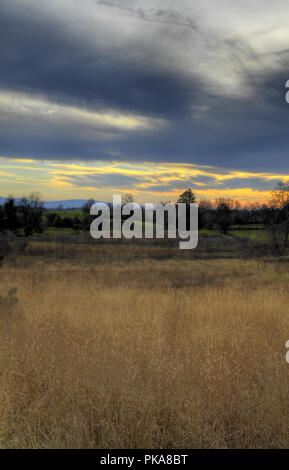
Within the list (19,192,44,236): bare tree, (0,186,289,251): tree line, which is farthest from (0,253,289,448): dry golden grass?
(19,192,44,236): bare tree

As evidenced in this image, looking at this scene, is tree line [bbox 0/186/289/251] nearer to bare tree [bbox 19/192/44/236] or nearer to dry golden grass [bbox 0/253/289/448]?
bare tree [bbox 19/192/44/236]

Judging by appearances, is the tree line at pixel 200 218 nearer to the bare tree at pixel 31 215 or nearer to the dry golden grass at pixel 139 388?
the bare tree at pixel 31 215

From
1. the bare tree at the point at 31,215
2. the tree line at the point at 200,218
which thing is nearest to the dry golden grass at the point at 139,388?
the tree line at the point at 200,218

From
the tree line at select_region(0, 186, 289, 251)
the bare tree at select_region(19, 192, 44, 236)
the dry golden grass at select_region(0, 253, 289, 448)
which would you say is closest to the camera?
the dry golden grass at select_region(0, 253, 289, 448)

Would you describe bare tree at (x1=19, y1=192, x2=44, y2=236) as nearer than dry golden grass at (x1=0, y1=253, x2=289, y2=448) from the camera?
No

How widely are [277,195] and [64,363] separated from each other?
49.7 meters

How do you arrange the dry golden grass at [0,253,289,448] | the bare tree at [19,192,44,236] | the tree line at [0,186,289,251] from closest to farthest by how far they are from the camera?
1. the dry golden grass at [0,253,289,448]
2. the tree line at [0,186,289,251]
3. the bare tree at [19,192,44,236]

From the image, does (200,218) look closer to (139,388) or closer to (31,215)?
(31,215)

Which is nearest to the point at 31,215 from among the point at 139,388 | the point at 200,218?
the point at 200,218

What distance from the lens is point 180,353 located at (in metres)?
5.36

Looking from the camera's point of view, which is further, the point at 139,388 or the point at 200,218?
the point at 200,218
